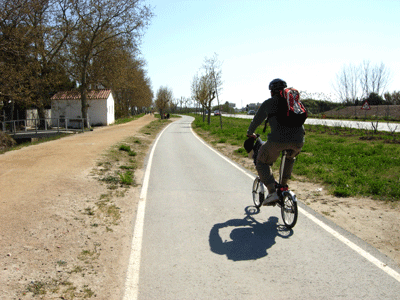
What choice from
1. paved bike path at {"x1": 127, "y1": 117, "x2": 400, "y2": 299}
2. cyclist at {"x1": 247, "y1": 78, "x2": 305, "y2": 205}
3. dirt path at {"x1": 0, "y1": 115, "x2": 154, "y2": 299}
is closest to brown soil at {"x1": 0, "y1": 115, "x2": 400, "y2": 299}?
dirt path at {"x1": 0, "y1": 115, "x2": 154, "y2": 299}

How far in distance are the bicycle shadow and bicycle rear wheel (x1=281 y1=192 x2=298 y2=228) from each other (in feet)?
0.41

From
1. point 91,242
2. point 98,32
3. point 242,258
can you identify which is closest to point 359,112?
point 98,32

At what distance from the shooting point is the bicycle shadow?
13.7 feet

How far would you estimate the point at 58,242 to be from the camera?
435cm

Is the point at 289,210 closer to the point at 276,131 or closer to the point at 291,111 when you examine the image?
the point at 276,131

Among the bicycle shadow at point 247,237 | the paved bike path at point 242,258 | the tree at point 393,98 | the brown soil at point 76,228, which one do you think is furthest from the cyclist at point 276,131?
the tree at point 393,98

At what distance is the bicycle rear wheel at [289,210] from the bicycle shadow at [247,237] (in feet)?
0.41

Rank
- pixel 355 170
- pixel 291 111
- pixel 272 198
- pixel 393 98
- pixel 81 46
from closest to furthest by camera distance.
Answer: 1. pixel 291 111
2. pixel 272 198
3. pixel 355 170
4. pixel 81 46
5. pixel 393 98

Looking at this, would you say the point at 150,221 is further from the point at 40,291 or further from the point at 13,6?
the point at 13,6

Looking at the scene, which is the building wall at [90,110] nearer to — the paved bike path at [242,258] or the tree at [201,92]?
the tree at [201,92]

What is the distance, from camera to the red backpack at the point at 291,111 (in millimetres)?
4469

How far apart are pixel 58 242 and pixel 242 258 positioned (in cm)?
239

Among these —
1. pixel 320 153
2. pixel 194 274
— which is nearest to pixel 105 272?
pixel 194 274

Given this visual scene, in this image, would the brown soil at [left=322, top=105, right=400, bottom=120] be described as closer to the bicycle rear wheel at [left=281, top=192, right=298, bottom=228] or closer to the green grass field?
the green grass field
